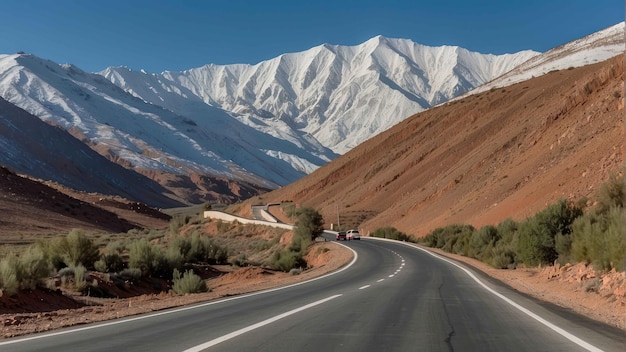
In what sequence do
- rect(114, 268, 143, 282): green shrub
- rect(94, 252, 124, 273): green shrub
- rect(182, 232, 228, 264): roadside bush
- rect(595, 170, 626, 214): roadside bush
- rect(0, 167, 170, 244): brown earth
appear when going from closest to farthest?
rect(595, 170, 626, 214): roadside bush < rect(114, 268, 143, 282): green shrub < rect(94, 252, 124, 273): green shrub < rect(182, 232, 228, 264): roadside bush < rect(0, 167, 170, 244): brown earth

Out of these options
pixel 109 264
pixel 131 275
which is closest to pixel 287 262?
pixel 109 264

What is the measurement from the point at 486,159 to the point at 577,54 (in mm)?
41257

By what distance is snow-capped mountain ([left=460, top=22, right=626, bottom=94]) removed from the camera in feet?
293

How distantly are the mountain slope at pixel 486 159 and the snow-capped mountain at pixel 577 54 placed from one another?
764 centimetres

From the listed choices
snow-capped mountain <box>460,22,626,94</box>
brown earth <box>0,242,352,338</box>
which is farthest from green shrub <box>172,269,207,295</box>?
snow-capped mountain <box>460,22,626,94</box>

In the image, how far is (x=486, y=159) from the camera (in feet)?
219

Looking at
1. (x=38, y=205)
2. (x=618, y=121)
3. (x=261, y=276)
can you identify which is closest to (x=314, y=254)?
(x=261, y=276)

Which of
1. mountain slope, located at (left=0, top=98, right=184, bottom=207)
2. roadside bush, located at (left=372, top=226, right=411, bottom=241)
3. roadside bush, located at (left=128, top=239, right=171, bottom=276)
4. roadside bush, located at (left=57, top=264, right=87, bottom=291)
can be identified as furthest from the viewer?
mountain slope, located at (left=0, top=98, right=184, bottom=207)

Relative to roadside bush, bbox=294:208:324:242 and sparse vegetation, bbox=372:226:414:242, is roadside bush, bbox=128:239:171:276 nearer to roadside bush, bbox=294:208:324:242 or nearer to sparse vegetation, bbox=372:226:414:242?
roadside bush, bbox=294:208:324:242

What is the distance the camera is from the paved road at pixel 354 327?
318 inches

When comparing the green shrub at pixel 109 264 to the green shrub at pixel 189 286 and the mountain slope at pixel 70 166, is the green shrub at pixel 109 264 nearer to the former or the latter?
the green shrub at pixel 189 286

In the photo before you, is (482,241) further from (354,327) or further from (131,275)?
(354,327)

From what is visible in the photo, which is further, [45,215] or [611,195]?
[45,215]

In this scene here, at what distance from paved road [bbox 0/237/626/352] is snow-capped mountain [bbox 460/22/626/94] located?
274ft
